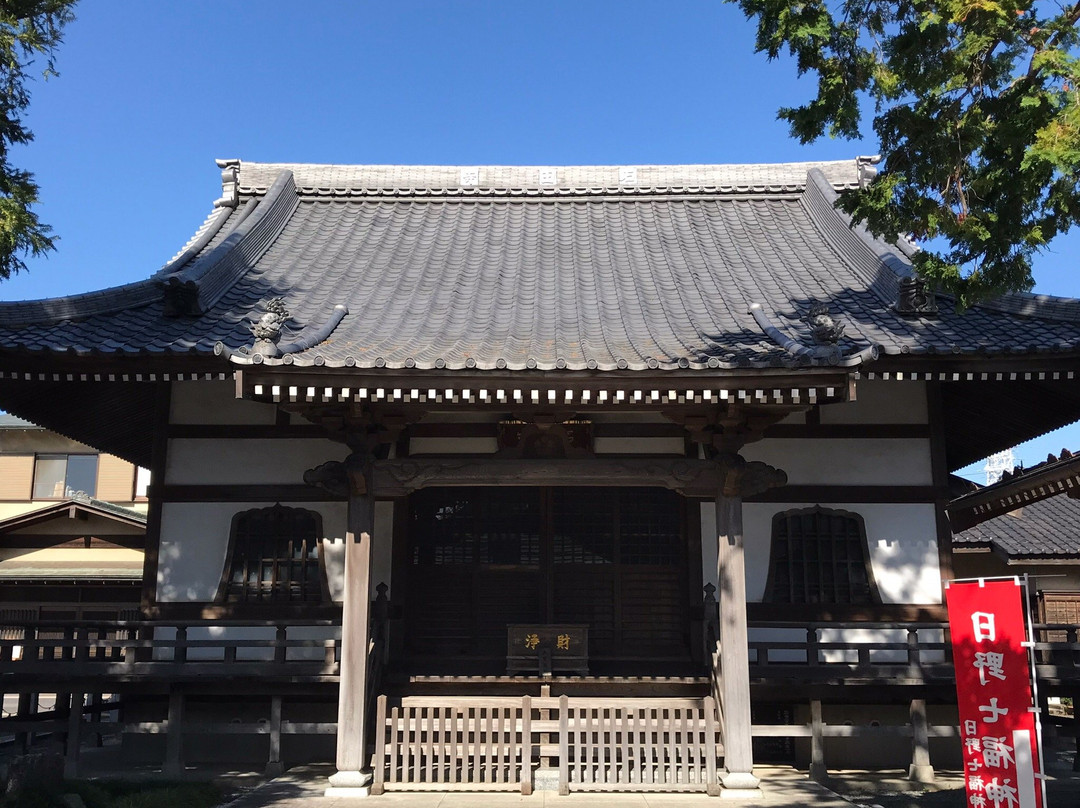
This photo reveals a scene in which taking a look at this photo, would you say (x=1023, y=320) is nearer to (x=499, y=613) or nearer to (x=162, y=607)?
(x=499, y=613)

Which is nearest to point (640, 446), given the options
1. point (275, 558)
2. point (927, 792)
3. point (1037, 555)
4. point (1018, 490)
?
point (1018, 490)

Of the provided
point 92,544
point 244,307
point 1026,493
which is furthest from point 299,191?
point 1026,493

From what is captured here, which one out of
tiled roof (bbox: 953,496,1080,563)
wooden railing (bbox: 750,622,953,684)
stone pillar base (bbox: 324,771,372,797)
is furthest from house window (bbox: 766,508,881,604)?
tiled roof (bbox: 953,496,1080,563)

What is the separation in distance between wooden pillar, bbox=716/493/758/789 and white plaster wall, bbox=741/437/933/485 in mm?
1948

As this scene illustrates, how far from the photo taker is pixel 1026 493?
10094 millimetres

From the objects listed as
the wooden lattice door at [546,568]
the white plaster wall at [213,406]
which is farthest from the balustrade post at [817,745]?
the white plaster wall at [213,406]

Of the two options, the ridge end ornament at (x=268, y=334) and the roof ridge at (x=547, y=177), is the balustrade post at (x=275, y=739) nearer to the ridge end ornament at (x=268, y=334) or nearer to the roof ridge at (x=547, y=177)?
the ridge end ornament at (x=268, y=334)

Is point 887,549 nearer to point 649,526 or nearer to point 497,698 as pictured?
point 649,526

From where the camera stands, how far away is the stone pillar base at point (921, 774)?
31.1 ft

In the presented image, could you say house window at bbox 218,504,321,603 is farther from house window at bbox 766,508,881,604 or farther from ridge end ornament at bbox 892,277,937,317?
ridge end ornament at bbox 892,277,937,317

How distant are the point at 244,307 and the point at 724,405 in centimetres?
628

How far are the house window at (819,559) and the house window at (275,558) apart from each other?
214 inches

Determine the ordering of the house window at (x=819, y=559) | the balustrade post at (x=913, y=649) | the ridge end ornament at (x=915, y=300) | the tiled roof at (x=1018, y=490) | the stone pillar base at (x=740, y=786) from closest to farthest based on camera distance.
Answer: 1. the stone pillar base at (x=740, y=786)
2. the tiled roof at (x=1018, y=490)
3. the balustrade post at (x=913, y=649)
4. the ridge end ornament at (x=915, y=300)
5. the house window at (x=819, y=559)

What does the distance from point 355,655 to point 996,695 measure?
5595 millimetres
